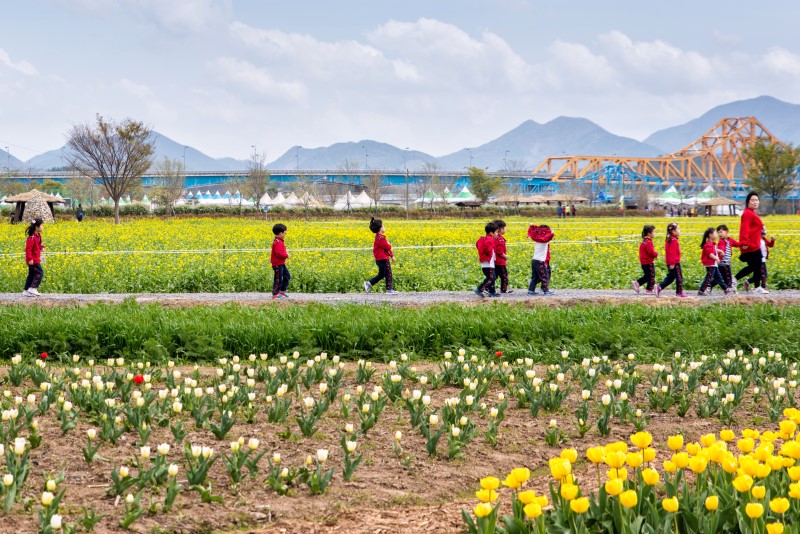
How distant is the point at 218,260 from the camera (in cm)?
2066

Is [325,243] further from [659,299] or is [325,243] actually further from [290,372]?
[290,372]

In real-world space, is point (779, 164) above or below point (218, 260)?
above

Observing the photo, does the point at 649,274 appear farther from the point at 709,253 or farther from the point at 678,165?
the point at 678,165

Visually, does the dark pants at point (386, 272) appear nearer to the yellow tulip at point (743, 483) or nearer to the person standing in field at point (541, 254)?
the person standing in field at point (541, 254)

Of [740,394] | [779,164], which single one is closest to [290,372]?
[740,394]

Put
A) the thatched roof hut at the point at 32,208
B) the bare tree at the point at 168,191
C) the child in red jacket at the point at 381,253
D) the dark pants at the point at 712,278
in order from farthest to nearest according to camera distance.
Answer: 1. the bare tree at the point at 168,191
2. the thatched roof hut at the point at 32,208
3. the child in red jacket at the point at 381,253
4. the dark pants at the point at 712,278

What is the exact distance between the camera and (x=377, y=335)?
934 cm

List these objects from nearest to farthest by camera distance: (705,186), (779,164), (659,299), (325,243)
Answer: (659,299)
(325,243)
(779,164)
(705,186)

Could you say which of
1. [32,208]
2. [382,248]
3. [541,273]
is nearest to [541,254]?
[541,273]

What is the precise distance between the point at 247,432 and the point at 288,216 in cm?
5503

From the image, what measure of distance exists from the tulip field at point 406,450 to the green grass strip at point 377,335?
740 millimetres

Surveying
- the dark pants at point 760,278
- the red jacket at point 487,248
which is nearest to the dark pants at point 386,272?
the red jacket at point 487,248

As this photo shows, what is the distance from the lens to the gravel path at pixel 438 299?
12607 millimetres

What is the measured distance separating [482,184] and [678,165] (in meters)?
117
